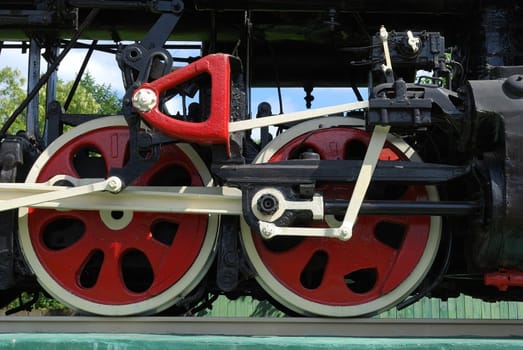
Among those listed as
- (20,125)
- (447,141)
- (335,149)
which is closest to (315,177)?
(335,149)

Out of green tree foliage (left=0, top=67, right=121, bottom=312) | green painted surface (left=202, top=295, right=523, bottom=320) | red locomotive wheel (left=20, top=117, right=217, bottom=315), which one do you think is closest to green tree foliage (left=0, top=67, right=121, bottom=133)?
green tree foliage (left=0, top=67, right=121, bottom=312)

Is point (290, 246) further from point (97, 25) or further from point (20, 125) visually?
point (20, 125)

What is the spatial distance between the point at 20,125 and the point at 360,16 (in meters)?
10.9

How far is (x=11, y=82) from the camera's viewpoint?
1720 centimetres

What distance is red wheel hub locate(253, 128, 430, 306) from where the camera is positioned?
2662 millimetres

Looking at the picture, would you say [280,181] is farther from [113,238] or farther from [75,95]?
[75,95]

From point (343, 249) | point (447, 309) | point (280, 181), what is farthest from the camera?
point (447, 309)

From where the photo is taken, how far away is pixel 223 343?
220 centimetres

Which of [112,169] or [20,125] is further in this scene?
[20,125]

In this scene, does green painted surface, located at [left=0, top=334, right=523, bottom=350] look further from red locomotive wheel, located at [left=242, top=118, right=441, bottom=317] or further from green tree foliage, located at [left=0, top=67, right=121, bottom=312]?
green tree foliage, located at [left=0, top=67, right=121, bottom=312]

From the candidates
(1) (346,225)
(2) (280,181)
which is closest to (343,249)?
(1) (346,225)

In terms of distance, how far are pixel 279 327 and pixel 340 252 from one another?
442 millimetres

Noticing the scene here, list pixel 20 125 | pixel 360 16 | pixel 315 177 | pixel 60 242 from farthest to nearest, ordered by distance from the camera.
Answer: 1. pixel 20 125
2. pixel 360 16
3. pixel 60 242
4. pixel 315 177

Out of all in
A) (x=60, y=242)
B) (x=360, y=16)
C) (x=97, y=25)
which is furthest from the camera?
(x=97, y=25)
